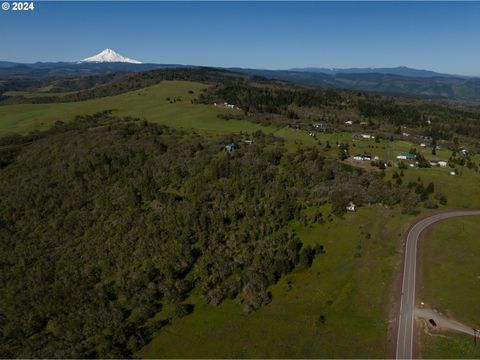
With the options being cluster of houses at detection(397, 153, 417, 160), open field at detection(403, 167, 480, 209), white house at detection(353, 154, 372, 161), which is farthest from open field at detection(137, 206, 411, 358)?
cluster of houses at detection(397, 153, 417, 160)

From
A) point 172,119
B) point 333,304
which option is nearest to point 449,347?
point 333,304

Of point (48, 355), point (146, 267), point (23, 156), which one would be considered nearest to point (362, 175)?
point (146, 267)

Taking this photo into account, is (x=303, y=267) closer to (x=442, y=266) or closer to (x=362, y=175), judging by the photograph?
(x=442, y=266)

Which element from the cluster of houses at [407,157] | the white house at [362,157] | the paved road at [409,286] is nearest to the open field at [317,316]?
the paved road at [409,286]

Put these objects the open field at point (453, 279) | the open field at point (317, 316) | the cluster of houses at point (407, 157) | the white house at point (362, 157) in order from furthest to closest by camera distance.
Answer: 1. the cluster of houses at point (407, 157)
2. the white house at point (362, 157)
3. the open field at point (317, 316)
4. the open field at point (453, 279)

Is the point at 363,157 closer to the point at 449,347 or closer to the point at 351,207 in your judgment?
the point at 351,207

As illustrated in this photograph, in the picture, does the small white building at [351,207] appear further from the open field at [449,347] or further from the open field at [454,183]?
the open field at [449,347]
